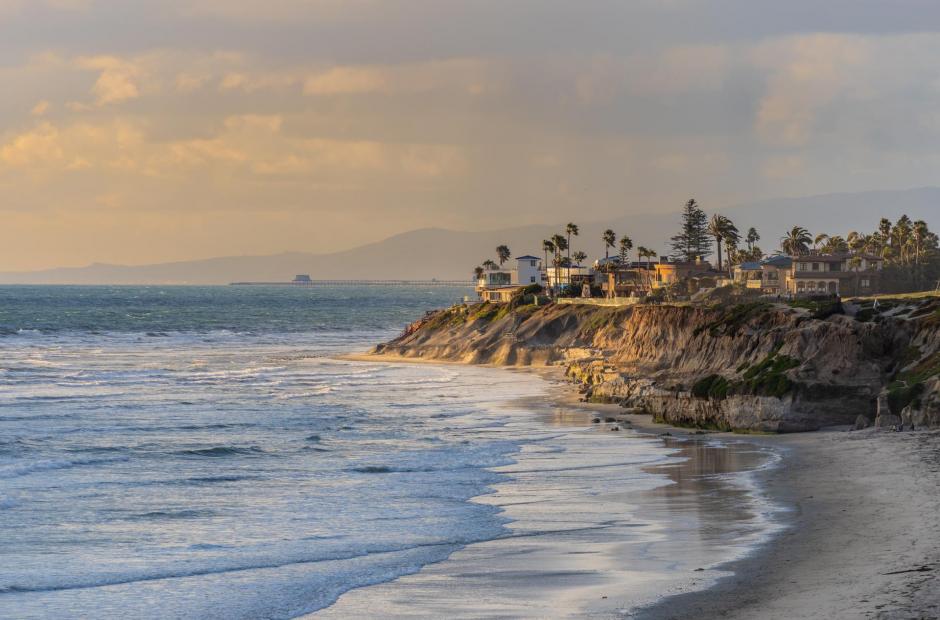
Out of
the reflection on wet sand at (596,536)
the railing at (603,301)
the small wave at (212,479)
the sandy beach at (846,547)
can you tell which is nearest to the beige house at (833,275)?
the railing at (603,301)

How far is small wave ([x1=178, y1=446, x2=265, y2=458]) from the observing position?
4915cm

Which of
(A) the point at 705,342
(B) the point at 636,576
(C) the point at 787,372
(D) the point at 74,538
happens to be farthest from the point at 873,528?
(A) the point at 705,342

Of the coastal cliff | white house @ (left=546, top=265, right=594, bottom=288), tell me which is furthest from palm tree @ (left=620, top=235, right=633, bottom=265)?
the coastal cliff

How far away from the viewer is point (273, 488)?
132 feet

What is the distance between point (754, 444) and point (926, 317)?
13.8m

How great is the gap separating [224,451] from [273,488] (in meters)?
10.3

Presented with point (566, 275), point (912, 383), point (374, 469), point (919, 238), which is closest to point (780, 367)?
point (912, 383)

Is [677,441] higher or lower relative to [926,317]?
lower

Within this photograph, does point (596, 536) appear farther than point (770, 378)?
No

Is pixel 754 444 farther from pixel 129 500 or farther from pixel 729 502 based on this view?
pixel 129 500

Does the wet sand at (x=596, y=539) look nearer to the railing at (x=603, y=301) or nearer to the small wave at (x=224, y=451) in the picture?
the small wave at (x=224, y=451)

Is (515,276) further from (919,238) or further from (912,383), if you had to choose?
(912,383)

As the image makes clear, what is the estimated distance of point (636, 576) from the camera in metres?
26.2

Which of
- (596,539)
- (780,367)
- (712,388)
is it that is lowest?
(596,539)
